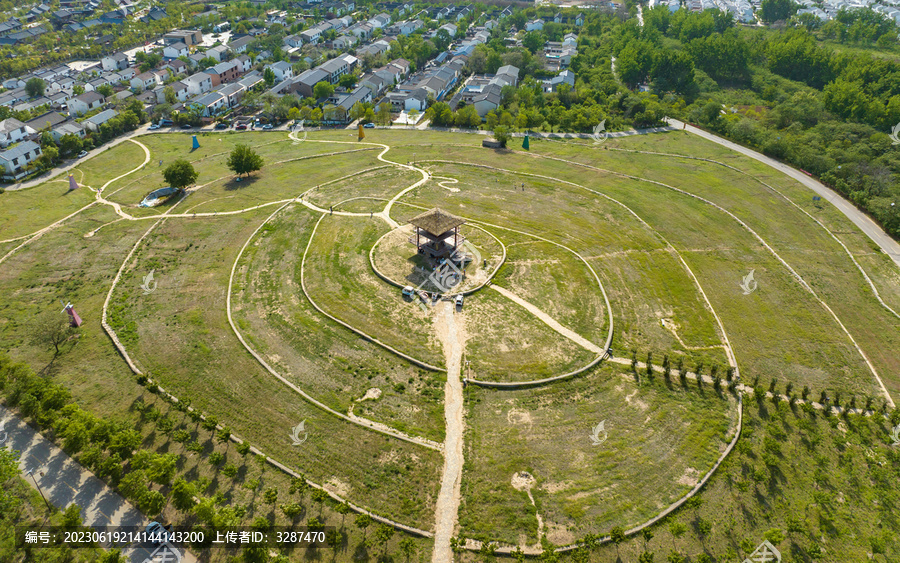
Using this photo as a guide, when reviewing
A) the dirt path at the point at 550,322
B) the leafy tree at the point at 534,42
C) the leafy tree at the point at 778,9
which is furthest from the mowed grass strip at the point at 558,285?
the leafy tree at the point at 778,9

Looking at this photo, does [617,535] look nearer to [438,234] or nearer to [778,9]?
[438,234]

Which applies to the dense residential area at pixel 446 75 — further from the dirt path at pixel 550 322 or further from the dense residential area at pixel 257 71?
the dirt path at pixel 550 322

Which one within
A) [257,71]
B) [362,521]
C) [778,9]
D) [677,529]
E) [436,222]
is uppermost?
[778,9]

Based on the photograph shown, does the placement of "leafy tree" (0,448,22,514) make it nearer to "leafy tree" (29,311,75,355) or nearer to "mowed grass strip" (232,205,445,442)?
"leafy tree" (29,311,75,355)

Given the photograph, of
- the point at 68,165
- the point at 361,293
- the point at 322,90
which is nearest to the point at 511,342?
the point at 361,293

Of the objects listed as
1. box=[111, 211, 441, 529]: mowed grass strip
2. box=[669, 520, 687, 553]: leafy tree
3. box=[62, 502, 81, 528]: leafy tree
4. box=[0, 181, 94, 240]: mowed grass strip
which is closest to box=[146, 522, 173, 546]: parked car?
box=[62, 502, 81, 528]: leafy tree

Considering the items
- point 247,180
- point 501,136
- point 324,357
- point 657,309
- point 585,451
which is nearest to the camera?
point 585,451
